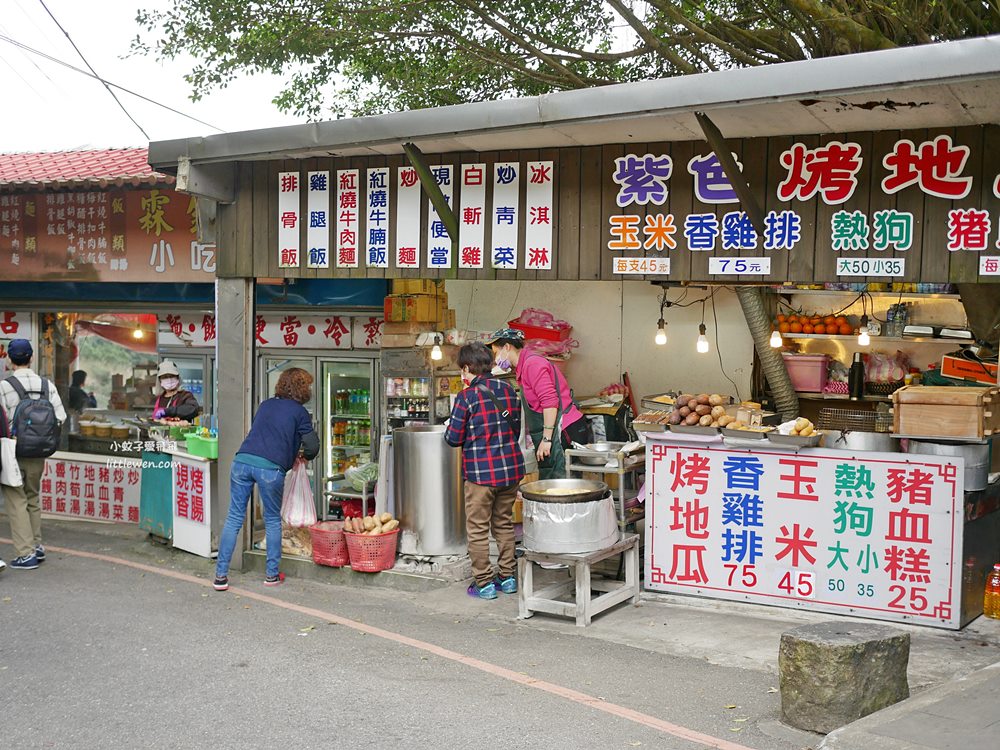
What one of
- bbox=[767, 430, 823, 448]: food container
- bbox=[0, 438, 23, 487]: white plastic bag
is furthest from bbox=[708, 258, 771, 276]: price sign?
bbox=[0, 438, 23, 487]: white plastic bag

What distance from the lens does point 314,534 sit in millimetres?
9016

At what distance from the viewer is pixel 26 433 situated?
9.28 metres

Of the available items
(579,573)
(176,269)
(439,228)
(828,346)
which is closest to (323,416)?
(176,269)

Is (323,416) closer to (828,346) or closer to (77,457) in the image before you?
(77,457)

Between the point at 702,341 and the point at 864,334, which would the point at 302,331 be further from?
the point at 864,334

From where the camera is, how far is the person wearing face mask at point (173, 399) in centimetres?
1169

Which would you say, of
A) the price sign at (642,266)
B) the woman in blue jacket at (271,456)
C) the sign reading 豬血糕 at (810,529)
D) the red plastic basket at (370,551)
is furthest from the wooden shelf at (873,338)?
the woman in blue jacket at (271,456)

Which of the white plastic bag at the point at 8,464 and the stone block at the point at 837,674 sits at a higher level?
the white plastic bag at the point at 8,464

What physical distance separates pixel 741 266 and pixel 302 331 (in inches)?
257

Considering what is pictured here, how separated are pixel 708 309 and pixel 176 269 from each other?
22.6 feet

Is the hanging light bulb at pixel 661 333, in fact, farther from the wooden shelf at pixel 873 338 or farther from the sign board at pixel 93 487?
the sign board at pixel 93 487

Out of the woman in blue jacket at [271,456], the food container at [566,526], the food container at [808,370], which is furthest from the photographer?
the food container at [808,370]

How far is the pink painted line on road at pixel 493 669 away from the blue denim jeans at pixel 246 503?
0.36 metres

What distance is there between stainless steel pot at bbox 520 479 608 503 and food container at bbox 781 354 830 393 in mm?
5997
